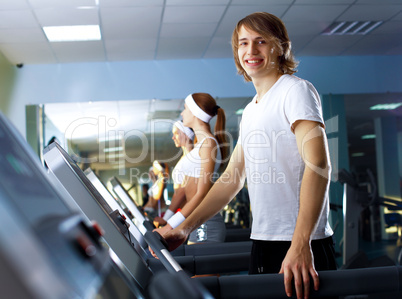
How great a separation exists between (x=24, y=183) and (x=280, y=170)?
0.92 metres

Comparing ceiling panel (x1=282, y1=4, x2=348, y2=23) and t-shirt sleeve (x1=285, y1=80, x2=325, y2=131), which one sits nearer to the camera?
t-shirt sleeve (x1=285, y1=80, x2=325, y2=131)

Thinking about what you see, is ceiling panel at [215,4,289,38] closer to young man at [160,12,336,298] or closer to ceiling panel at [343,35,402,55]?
ceiling panel at [343,35,402,55]

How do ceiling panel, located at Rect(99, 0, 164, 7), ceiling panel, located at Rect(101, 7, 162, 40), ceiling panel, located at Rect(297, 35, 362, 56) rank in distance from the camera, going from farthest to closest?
1. ceiling panel, located at Rect(297, 35, 362, 56)
2. ceiling panel, located at Rect(101, 7, 162, 40)
3. ceiling panel, located at Rect(99, 0, 164, 7)

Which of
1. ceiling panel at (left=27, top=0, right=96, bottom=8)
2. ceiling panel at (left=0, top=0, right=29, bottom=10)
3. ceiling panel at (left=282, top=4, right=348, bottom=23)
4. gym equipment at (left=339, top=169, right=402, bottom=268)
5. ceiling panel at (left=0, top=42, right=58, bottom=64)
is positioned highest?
ceiling panel at (left=282, top=4, right=348, bottom=23)

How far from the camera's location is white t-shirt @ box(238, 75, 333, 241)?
117 cm

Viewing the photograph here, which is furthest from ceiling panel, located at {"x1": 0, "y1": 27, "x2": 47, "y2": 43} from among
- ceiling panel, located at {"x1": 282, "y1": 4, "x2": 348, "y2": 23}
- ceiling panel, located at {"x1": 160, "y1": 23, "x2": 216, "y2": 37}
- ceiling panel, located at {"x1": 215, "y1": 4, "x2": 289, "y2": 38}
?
ceiling panel, located at {"x1": 282, "y1": 4, "x2": 348, "y2": 23}

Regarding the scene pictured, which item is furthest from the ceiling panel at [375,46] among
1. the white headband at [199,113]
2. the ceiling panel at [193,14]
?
the white headband at [199,113]

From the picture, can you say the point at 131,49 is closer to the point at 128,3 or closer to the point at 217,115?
the point at 128,3

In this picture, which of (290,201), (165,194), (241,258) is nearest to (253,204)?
(290,201)

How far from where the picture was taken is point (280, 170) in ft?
3.96

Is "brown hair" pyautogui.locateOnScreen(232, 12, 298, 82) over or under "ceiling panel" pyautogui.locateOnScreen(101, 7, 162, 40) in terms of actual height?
under

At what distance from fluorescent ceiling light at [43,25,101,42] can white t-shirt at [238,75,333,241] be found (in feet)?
13.0

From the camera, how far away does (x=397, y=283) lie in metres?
1.04

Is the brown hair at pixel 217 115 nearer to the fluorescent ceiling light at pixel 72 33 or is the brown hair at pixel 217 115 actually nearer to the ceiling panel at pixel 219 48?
the fluorescent ceiling light at pixel 72 33
